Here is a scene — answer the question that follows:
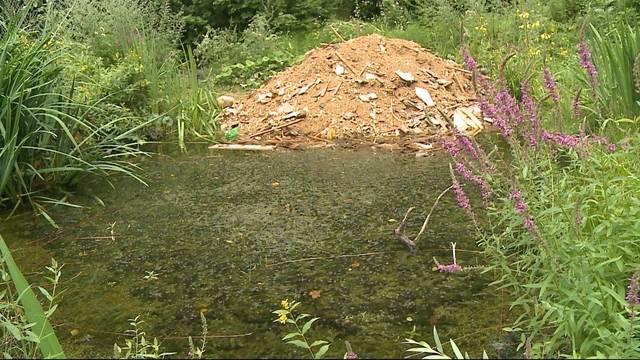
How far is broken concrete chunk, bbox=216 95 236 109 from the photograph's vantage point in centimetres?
720

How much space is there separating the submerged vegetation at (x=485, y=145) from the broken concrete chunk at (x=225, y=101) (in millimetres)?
249

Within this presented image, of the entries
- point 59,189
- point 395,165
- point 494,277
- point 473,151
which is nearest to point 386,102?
point 395,165

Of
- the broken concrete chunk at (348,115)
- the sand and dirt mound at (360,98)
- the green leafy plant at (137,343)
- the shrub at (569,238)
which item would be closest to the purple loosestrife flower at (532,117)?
the shrub at (569,238)

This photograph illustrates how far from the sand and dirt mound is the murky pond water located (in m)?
1.79

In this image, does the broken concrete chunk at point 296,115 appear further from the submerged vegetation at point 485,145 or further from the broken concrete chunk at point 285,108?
the submerged vegetation at point 485,145

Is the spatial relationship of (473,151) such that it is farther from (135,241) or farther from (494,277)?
(135,241)

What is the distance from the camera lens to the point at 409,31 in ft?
29.5

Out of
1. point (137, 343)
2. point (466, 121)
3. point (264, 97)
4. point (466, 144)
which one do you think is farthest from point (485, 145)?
point (137, 343)

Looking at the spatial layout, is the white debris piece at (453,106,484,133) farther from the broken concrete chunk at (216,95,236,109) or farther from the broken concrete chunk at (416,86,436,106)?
the broken concrete chunk at (216,95,236,109)

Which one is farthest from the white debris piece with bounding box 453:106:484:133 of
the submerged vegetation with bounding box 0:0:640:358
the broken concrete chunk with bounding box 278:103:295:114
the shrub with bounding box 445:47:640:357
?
the shrub with bounding box 445:47:640:357

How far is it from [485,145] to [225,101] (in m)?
3.24

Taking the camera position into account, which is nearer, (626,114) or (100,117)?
(626,114)

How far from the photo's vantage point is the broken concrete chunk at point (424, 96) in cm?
652

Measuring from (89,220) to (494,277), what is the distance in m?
2.21
